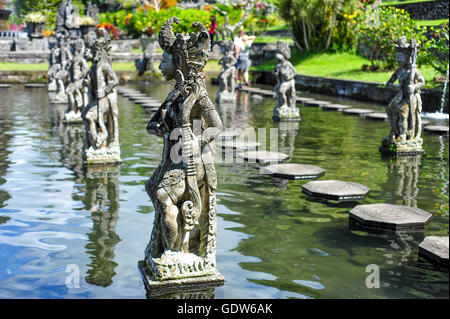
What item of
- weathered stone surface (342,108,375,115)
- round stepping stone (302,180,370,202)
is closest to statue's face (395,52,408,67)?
round stepping stone (302,180,370,202)

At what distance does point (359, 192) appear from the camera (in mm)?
8141

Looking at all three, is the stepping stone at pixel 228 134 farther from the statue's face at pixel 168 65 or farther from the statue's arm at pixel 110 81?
the statue's face at pixel 168 65

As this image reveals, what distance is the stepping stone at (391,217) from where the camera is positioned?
6758 mm

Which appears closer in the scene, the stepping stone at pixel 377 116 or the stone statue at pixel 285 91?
the stone statue at pixel 285 91

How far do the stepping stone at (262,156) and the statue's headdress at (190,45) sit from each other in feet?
18.2

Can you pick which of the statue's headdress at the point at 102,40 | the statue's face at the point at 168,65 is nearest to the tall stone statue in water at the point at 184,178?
the statue's face at the point at 168,65

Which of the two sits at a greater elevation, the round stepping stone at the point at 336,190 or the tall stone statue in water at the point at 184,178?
the tall stone statue in water at the point at 184,178

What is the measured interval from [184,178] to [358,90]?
17410 mm

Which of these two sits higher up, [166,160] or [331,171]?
[166,160]

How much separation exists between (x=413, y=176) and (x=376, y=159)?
1.34 meters

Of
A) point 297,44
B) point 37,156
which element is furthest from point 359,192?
point 297,44

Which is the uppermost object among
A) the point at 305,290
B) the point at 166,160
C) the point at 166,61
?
the point at 166,61

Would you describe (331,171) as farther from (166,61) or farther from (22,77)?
(22,77)

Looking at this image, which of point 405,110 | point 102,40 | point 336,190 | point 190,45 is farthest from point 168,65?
point 405,110
